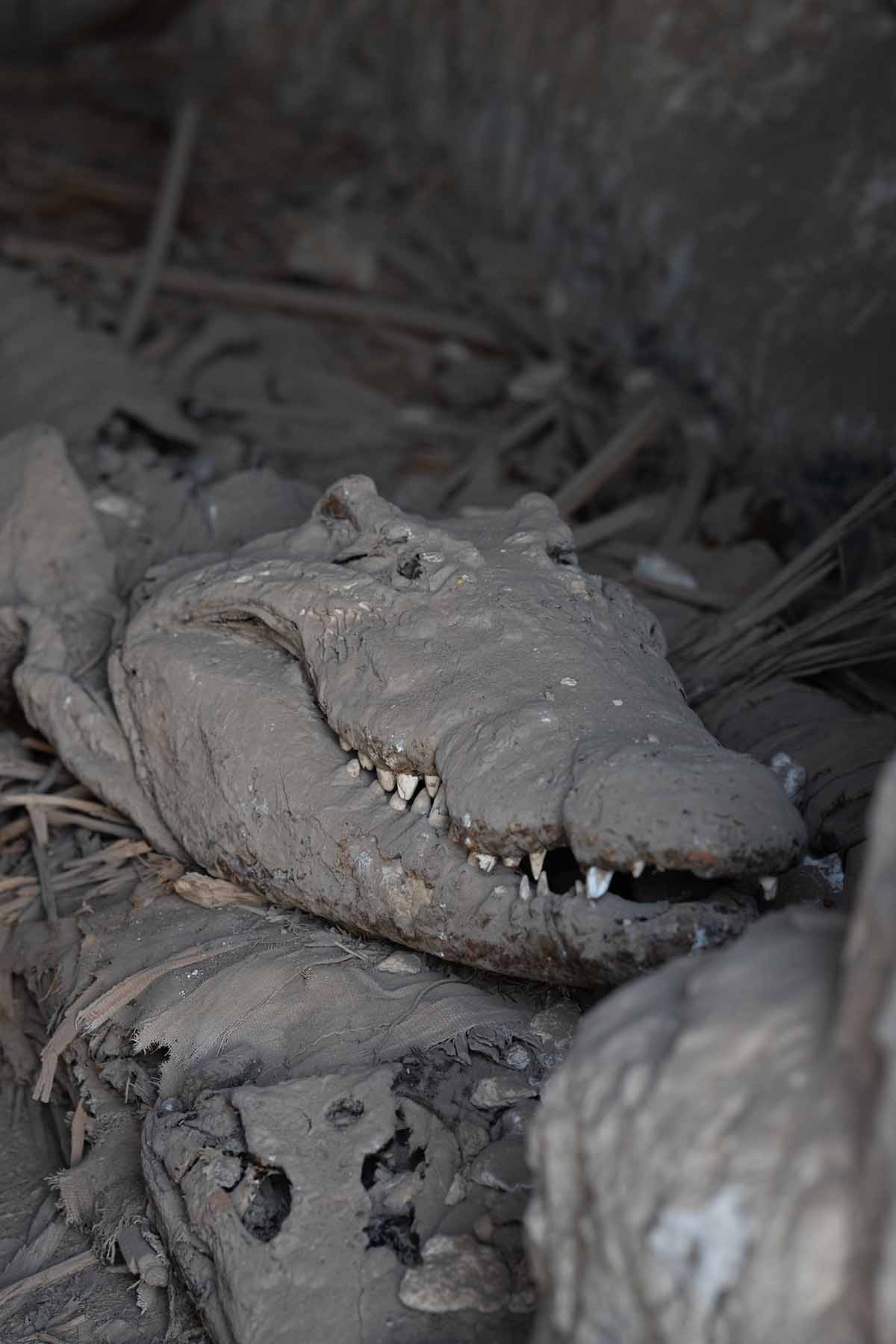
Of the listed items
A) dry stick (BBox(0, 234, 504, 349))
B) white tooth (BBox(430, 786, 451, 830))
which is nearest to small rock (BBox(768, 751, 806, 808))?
white tooth (BBox(430, 786, 451, 830))

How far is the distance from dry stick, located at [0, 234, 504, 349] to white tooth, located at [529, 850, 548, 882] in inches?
191

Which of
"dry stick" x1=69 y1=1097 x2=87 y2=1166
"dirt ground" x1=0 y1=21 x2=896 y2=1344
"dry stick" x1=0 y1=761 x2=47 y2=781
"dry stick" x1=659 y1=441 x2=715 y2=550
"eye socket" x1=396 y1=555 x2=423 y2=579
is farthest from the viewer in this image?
"dry stick" x1=659 y1=441 x2=715 y2=550

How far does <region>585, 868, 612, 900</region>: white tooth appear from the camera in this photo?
245 cm

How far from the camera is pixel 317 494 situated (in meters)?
4.43

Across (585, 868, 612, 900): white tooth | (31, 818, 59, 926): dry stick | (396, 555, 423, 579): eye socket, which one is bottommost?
(31, 818, 59, 926): dry stick

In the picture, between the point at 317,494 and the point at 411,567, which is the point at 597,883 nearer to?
the point at 411,567

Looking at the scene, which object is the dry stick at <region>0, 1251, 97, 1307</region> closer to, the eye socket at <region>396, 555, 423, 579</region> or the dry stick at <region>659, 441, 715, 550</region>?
the eye socket at <region>396, 555, 423, 579</region>

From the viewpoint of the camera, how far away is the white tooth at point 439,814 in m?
2.72

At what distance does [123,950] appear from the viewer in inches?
127

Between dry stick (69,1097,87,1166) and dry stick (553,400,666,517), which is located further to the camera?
dry stick (553,400,666,517)

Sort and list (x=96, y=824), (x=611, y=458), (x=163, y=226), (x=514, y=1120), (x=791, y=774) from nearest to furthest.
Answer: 1. (x=514, y=1120)
2. (x=791, y=774)
3. (x=96, y=824)
4. (x=611, y=458)
5. (x=163, y=226)

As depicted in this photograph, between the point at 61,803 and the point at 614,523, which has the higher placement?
the point at 614,523

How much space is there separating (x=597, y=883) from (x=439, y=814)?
1.36ft

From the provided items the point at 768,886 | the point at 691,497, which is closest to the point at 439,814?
the point at 768,886
